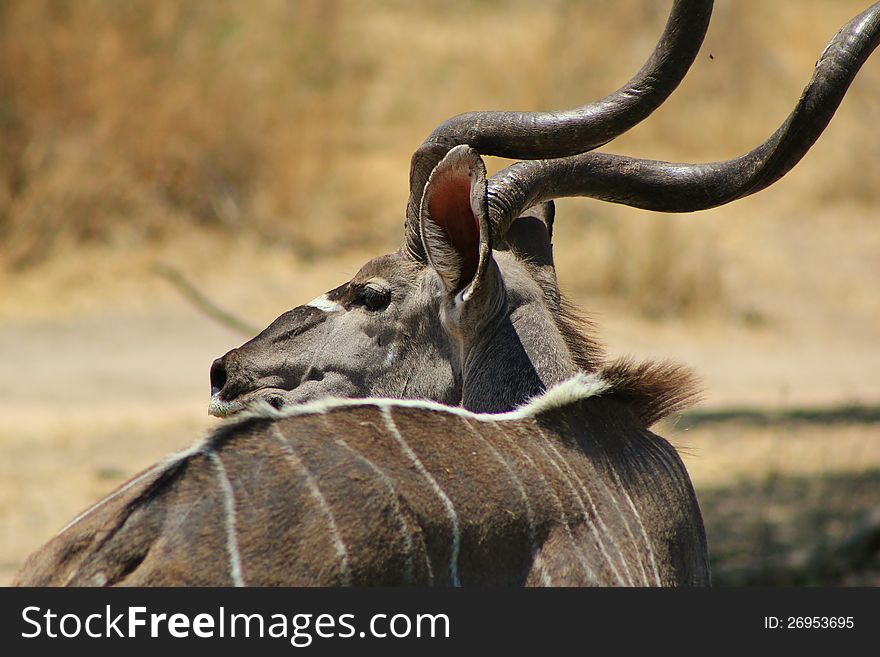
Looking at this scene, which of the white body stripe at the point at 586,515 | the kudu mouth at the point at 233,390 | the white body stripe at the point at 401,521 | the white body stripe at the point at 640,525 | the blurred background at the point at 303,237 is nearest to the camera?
the white body stripe at the point at 401,521

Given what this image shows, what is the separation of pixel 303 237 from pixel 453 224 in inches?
422

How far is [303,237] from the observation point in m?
14.1

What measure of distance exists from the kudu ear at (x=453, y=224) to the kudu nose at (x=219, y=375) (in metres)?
0.74

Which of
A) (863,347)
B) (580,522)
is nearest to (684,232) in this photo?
(863,347)

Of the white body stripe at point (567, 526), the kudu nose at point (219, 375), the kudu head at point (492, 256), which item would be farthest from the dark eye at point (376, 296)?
the white body stripe at point (567, 526)

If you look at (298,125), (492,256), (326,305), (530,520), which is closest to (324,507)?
(530,520)

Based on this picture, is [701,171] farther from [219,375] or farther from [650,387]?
[219,375]

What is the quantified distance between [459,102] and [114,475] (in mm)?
11236

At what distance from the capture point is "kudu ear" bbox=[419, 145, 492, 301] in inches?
131

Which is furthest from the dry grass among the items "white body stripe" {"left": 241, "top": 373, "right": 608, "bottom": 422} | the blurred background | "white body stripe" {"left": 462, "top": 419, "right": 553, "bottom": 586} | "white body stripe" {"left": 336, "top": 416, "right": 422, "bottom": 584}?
"white body stripe" {"left": 336, "top": 416, "right": 422, "bottom": 584}

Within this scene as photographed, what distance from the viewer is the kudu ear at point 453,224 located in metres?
3.33

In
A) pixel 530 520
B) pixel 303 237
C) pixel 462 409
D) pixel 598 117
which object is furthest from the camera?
pixel 303 237

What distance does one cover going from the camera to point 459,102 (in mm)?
18016

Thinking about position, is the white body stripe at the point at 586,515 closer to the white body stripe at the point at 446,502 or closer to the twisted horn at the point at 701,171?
the white body stripe at the point at 446,502
